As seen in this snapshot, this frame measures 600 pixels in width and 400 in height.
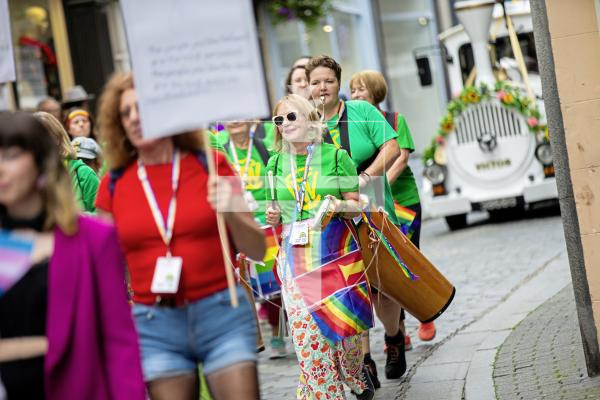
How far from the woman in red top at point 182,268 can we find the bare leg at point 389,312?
3569 millimetres

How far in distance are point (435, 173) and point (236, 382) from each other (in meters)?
14.3

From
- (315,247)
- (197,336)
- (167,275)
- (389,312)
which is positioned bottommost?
(389,312)

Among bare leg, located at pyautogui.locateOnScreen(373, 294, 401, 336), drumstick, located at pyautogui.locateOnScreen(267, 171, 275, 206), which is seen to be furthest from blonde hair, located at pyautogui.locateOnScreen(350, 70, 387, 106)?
drumstick, located at pyautogui.locateOnScreen(267, 171, 275, 206)

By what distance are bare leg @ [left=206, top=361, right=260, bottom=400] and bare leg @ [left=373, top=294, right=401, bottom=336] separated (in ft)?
12.0

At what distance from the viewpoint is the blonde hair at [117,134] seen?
4.57 metres

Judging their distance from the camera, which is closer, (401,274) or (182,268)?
(182,268)

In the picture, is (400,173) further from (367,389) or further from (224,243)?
(224,243)

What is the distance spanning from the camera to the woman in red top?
14.4ft

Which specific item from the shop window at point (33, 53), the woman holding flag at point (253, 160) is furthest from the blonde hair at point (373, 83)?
the shop window at point (33, 53)

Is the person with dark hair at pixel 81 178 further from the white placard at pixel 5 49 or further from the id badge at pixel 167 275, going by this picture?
the id badge at pixel 167 275

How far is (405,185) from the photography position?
8672 millimetres

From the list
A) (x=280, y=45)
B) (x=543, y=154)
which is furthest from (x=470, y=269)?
(x=280, y=45)

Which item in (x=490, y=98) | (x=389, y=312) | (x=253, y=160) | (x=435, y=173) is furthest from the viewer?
(x=435, y=173)

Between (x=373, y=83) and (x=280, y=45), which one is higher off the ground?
(x=280, y=45)
